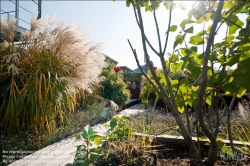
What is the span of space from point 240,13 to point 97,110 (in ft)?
14.2

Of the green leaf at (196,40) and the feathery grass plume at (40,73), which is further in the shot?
the feathery grass plume at (40,73)

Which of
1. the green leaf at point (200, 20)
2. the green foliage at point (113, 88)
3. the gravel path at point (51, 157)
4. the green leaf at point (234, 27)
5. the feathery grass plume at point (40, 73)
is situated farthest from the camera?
the green foliage at point (113, 88)

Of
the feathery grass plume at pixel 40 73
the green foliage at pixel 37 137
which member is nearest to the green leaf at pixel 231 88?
the green foliage at pixel 37 137

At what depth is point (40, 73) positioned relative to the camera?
125 inches

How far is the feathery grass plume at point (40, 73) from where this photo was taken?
293cm

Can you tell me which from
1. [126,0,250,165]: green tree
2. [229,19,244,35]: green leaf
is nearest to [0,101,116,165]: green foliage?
[126,0,250,165]: green tree

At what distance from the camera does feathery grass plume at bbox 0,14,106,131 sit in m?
2.93

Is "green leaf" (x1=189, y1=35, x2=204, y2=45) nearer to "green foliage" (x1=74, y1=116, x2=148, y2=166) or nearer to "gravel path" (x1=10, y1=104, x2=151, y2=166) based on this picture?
"green foliage" (x1=74, y1=116, x2=148, y2=166)

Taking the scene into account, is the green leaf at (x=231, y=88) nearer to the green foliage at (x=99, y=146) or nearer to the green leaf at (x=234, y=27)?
the green leaf at (x=234, y=27)

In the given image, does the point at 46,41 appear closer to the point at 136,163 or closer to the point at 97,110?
the point at 97,110

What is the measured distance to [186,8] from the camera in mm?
1054

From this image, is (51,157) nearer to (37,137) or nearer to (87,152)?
(37,137)

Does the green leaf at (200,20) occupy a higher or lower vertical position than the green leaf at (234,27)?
higher

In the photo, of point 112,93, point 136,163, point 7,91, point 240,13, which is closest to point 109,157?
point 136,163
